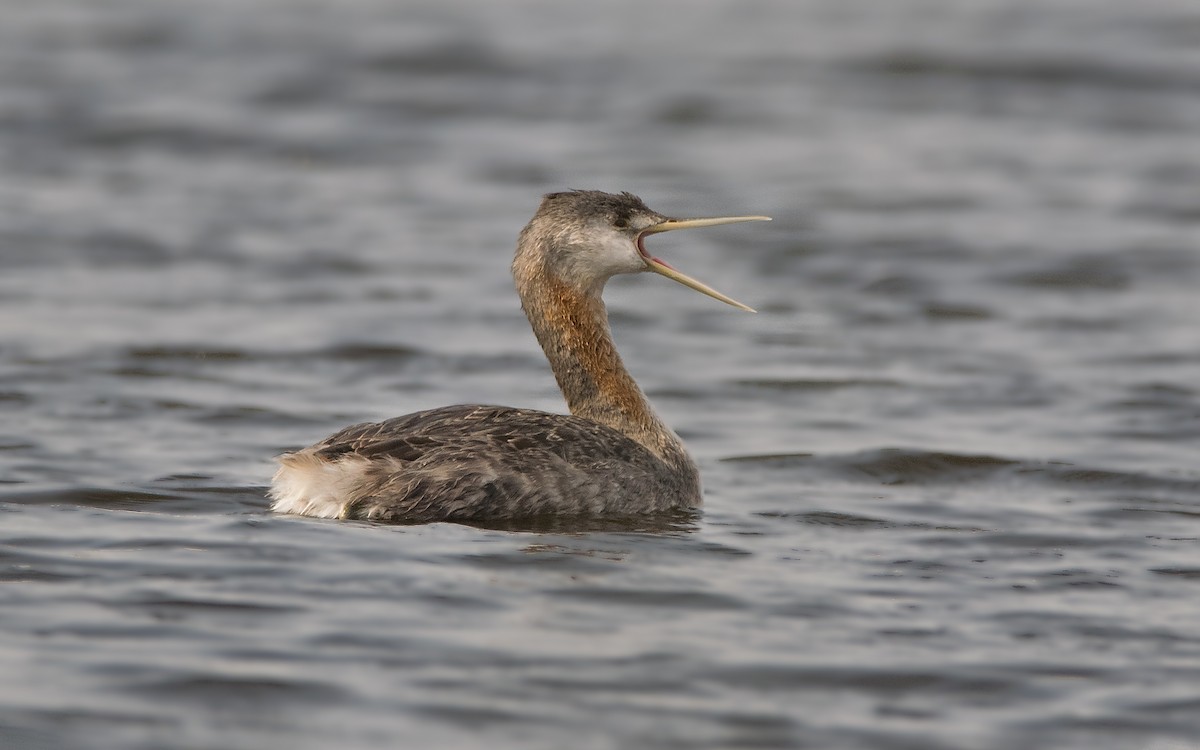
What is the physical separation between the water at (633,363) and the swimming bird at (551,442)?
0.17 m

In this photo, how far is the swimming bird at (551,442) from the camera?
25.6ft

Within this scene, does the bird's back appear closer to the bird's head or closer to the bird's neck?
the bird's neck

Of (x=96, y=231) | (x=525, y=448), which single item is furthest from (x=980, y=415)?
(x=96, y=231)

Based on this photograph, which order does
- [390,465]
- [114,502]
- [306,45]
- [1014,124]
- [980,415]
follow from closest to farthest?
[390,465] → [114,502] → [980,415] → [1014,124] → [306,45]

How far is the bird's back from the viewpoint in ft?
25.5

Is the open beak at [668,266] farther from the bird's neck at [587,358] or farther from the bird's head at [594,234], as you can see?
the bird's neck at [587,358]

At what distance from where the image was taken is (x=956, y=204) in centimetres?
1627

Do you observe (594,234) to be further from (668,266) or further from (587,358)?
(587,358)

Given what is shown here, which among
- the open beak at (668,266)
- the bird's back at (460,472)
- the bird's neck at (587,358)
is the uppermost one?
the open beak at (668,266)

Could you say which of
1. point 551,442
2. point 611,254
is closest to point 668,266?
point 611,254

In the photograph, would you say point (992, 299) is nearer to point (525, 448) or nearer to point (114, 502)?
point (525, 448)

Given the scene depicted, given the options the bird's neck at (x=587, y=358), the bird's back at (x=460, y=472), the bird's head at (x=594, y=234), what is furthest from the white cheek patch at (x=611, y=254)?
the bird's back at (x=460, y=472)

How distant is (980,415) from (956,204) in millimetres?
5866

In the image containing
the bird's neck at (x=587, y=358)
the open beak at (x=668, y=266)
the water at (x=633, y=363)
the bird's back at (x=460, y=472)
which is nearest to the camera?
the water at (x=633, y=363)
